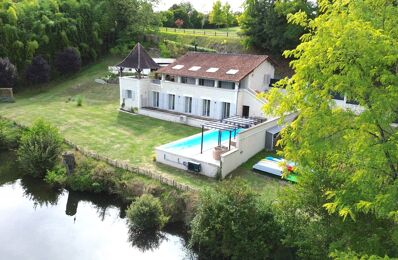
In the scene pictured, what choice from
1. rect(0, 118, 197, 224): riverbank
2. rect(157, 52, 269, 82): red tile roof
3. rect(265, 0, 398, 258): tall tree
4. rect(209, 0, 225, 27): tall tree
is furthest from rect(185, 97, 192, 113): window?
rect(209, 0, 225, 27): tall tree

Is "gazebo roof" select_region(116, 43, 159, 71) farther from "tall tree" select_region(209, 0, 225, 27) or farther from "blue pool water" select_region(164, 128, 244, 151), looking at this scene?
"tall tree" select_region(209, 0, 225, 27)

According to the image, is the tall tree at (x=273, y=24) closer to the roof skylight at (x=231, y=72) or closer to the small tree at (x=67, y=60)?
the roof skylight at (x=231, y=72)

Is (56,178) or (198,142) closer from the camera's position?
(56,178)

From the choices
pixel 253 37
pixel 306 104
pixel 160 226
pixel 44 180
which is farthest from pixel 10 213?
pixel 253 37

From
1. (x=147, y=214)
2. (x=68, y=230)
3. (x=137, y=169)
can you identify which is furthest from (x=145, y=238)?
(x=137, y=169)

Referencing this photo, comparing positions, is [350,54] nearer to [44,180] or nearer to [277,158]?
[277,158]

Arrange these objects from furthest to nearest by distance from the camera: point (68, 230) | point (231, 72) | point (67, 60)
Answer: point (67, 60)
point (231, 72)
point (68, 230)

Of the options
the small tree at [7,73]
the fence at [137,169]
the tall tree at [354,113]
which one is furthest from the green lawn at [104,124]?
the tall tree at [354,113]

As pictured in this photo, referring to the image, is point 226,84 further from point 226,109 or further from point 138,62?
point 138,62
